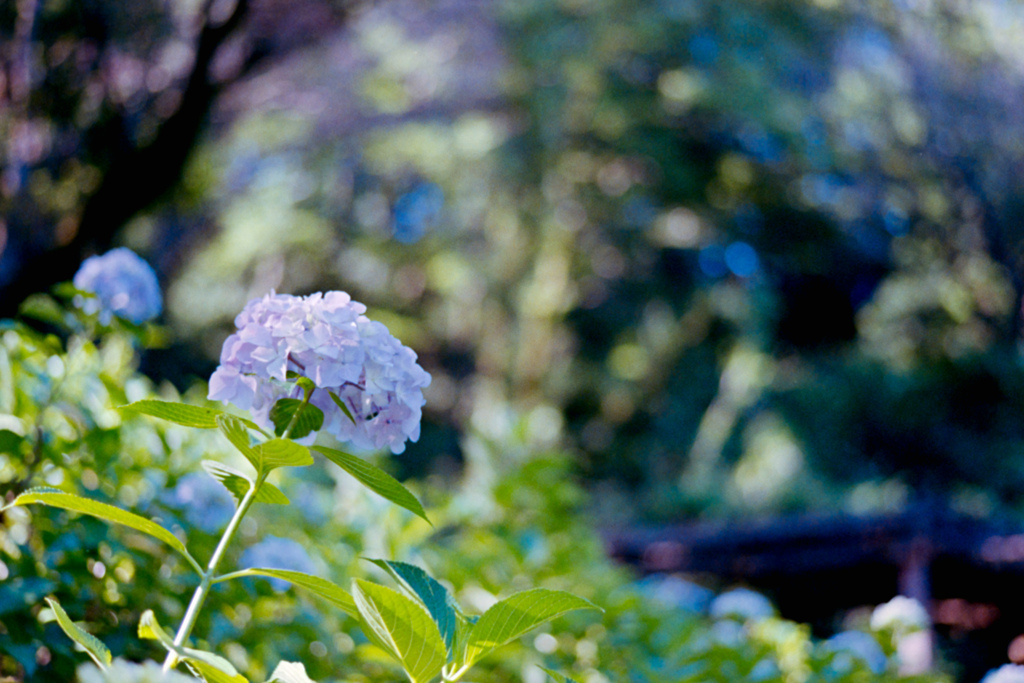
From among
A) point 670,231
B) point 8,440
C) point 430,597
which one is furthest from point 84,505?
point 670,231

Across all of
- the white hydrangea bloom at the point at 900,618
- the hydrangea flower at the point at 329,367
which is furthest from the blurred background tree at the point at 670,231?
the hydrangea flower at the point at 329,367

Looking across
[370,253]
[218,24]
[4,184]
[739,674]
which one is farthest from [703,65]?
[739,674]

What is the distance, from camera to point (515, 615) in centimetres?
72

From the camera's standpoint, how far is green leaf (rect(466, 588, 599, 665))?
0.71 metres

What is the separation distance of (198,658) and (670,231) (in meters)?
10.7

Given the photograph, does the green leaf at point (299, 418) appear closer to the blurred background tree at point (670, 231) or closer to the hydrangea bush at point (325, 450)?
the hydrangea bush at point (325, 450)

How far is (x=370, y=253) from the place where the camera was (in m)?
11.5

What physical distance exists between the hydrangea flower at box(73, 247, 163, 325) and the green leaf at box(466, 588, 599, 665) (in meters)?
1.18

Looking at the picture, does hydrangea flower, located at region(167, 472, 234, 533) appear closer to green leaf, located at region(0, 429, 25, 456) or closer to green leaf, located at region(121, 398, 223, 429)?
green leaf, located at region(0, 429, 25, 456)

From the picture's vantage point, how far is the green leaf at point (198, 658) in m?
0.65

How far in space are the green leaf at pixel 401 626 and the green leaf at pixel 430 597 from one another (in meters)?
0.05

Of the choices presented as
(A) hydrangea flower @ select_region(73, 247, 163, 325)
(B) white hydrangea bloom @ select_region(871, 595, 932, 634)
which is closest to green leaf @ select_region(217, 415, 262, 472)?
(A) hydrangea flower @ select_region(73, 247, 163, 325)

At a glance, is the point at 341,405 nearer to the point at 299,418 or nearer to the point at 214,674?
the point at 299,418

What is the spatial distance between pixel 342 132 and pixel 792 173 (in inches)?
233
